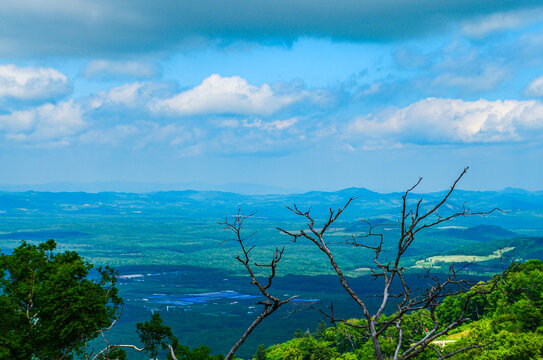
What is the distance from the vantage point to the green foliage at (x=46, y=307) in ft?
81.8

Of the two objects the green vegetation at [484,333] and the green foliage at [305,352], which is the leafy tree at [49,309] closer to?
the green vegetation at [484,333]

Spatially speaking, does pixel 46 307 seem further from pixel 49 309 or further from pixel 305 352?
A: pixel 305 352

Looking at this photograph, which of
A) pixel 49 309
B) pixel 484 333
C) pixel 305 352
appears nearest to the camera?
pixel 49 309

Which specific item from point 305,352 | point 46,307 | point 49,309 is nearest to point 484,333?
point 305,352

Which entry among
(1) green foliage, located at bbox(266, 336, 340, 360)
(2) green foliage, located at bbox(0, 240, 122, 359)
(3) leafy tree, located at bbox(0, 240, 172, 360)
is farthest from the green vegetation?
(2) green foliage, located at bbox(0, 240, 122, 359)

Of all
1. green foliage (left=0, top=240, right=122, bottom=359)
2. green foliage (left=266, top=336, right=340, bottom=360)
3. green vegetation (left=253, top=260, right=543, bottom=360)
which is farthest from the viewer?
green foliage (left=266, top=336, right=340, bottom=360)

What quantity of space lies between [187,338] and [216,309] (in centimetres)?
2699

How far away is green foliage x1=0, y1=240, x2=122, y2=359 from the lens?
24.9 m

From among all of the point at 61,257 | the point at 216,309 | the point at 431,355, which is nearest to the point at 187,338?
the point at 216,309

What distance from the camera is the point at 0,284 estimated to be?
26234mm

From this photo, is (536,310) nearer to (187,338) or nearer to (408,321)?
(408,321)

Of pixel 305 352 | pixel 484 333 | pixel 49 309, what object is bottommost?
pixel 305 352

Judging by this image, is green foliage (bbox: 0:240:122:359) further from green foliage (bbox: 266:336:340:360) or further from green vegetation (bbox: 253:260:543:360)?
green foliage (bbox: 266:336:340:360)

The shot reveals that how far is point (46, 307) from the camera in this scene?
25.1 metres
